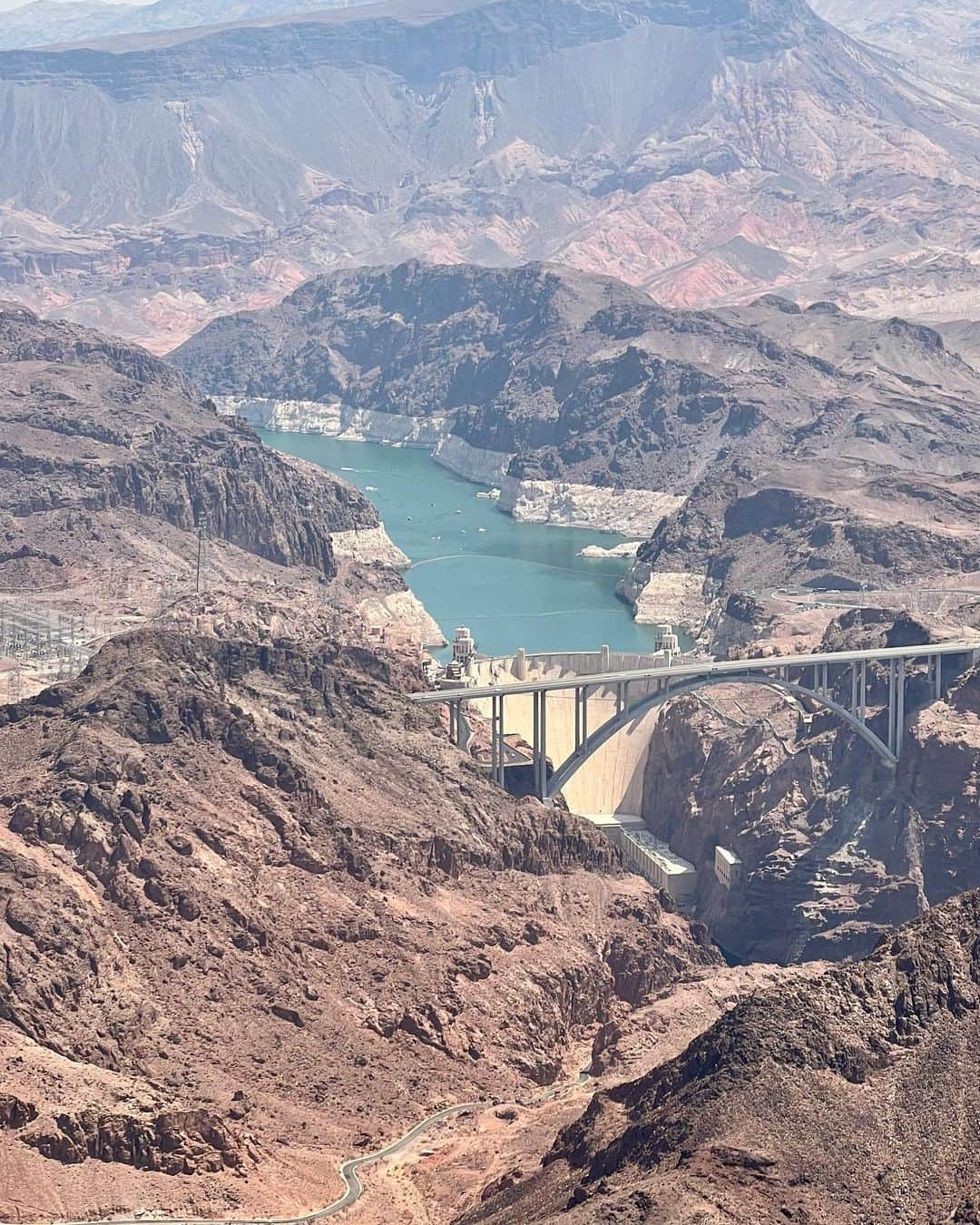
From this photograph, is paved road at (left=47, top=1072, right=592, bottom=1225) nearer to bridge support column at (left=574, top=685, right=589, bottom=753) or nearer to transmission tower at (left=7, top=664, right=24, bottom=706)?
bridge support column at (left=574, top=685, right=589, bottom=753)

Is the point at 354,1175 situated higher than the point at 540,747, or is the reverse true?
the point at 354,1175

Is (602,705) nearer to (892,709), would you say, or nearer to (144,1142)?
(892,709)

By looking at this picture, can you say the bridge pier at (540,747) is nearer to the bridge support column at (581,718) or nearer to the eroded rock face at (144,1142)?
the bridge support column at (581,718)

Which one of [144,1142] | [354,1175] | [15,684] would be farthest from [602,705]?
[144,1142]

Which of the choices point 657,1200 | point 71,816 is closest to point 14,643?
point 71,816

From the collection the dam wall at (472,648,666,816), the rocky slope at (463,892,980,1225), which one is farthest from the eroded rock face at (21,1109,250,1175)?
the dam wall at (472,648,666,816)
